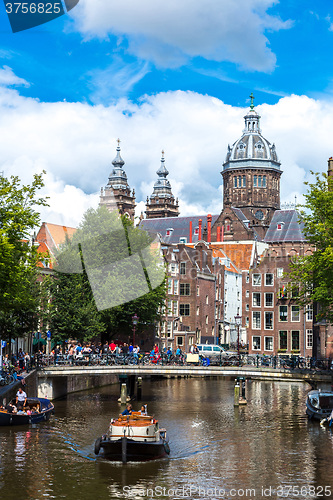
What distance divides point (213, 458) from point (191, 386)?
41.4m

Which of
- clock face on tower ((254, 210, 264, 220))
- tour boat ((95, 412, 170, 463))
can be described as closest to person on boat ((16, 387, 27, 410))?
tour boat ((95, 412, 170, 463))

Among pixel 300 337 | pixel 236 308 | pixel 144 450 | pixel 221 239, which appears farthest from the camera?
pixel 221 239

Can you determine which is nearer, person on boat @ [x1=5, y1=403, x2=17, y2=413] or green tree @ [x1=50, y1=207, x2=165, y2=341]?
person on boat @ [x1=5, y1=403, x2=17, y2=413]

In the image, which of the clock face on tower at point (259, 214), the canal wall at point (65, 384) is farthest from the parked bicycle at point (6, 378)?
the clock face on tower at point (259, 214)

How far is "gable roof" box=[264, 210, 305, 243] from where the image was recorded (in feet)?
525

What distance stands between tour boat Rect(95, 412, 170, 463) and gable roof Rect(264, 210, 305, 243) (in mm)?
121368

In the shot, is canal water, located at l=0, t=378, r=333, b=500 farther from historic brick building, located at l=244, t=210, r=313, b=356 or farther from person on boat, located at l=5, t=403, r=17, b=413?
historic brick building, located at l=244, t=210, r=313, b=356

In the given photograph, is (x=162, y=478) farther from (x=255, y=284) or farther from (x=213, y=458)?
(x=255, y=284)

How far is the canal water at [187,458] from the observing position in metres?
33.3

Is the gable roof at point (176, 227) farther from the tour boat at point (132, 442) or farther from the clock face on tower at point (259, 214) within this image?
the tour boat at point (132, 442)

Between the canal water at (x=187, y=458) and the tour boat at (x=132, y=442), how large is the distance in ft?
1.90

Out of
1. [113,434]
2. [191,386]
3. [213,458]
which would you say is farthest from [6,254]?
[191,386]

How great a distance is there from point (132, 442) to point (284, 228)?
420 feet

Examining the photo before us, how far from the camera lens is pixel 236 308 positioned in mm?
130750
